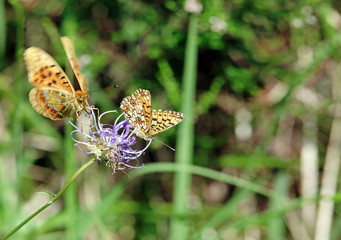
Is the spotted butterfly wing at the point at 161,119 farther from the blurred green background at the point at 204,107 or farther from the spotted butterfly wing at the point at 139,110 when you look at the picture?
the blurred green background at the point at 204,107

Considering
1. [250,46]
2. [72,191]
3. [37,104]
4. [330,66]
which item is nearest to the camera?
[37,104]

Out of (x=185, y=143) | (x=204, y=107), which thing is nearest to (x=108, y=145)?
(x=185, y=143)

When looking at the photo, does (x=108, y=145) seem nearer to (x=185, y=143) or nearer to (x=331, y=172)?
(x=185, y=143)

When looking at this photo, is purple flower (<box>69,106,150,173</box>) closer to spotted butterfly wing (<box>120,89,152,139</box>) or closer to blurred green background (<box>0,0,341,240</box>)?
spotted butterfly wing (<box>120,89,152,139</box>)

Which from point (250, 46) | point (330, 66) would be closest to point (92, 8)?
point (250, 46)

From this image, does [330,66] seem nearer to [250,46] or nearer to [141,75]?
[250,46]
